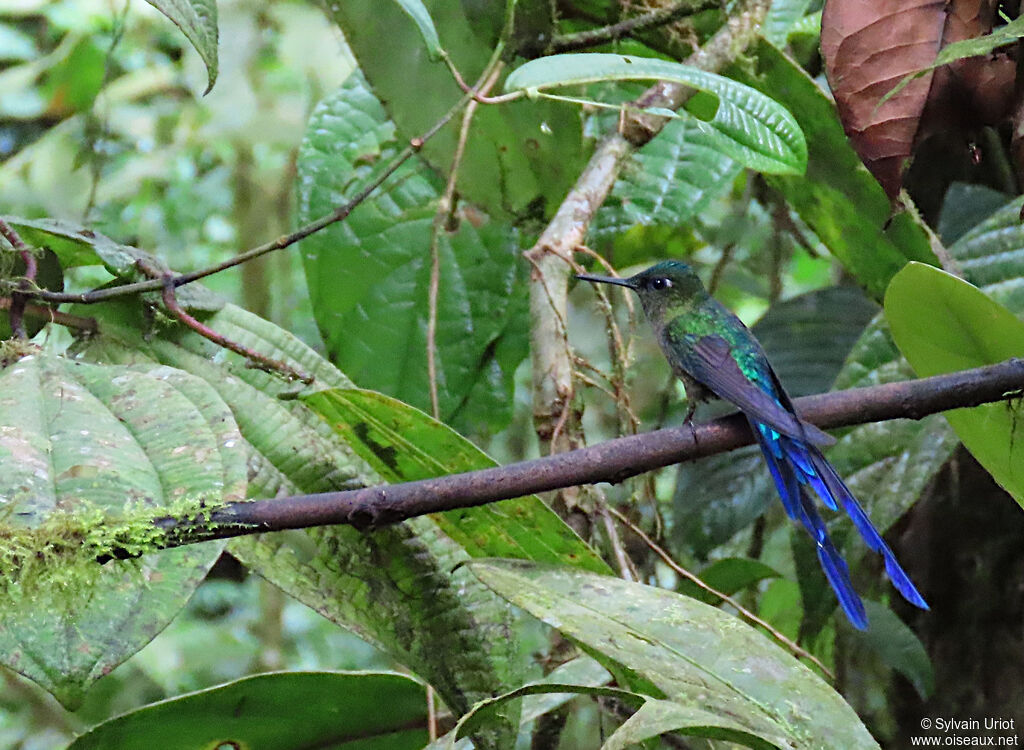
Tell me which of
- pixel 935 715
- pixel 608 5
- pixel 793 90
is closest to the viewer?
pixel 793 90

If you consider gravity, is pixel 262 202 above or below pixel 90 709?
above

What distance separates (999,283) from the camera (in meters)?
1.78

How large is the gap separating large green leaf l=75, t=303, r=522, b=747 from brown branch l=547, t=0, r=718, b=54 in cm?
94

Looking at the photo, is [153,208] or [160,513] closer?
[160,513]

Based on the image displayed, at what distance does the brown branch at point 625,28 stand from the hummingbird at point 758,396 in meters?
0.47

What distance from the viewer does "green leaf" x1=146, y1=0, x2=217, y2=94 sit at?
1.18 metres

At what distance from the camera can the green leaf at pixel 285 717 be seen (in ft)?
4.06

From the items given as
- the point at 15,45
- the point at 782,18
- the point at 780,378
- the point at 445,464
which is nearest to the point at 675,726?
the point at 445,464

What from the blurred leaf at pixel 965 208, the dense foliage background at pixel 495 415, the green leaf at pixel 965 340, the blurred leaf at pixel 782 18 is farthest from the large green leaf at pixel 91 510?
the blurred leaf at pixel 965 208

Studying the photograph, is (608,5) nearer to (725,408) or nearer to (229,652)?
(725,408)

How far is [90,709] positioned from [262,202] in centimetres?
174

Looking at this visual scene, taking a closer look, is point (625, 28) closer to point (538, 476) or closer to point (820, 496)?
point (820, 496)

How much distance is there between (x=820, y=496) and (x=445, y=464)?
25.3 inches

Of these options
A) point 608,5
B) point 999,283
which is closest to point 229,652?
point 608,5
